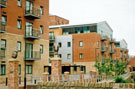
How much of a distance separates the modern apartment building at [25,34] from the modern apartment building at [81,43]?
39.8 ft

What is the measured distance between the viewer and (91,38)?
47375 mm

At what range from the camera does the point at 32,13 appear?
3166 centimetres

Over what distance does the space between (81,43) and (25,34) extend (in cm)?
1931

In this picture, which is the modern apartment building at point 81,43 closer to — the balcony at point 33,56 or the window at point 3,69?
the balcony at point 33,56

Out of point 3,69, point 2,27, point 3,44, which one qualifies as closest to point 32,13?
point 2,27

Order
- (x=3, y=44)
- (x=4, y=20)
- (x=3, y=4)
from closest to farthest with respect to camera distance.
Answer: (x=3, y=4) < (x=3, y=44) < (x=4, y=20)

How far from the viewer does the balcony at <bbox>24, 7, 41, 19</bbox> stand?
31.1 metres

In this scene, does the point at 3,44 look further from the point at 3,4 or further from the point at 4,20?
the point at 3,4

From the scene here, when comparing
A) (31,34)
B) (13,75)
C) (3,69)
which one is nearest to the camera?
(13,75)

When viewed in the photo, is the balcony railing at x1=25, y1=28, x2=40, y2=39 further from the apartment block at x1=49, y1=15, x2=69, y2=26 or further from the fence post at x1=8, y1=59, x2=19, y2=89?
the apartment block at x1=49, y1=15, x2=69, y2=26

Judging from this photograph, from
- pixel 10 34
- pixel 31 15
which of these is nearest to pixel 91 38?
pixel 31 15

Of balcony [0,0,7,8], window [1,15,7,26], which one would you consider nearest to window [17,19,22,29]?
window [1,15,7,26]

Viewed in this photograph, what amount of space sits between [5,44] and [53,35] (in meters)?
23.1

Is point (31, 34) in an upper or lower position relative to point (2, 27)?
lower
